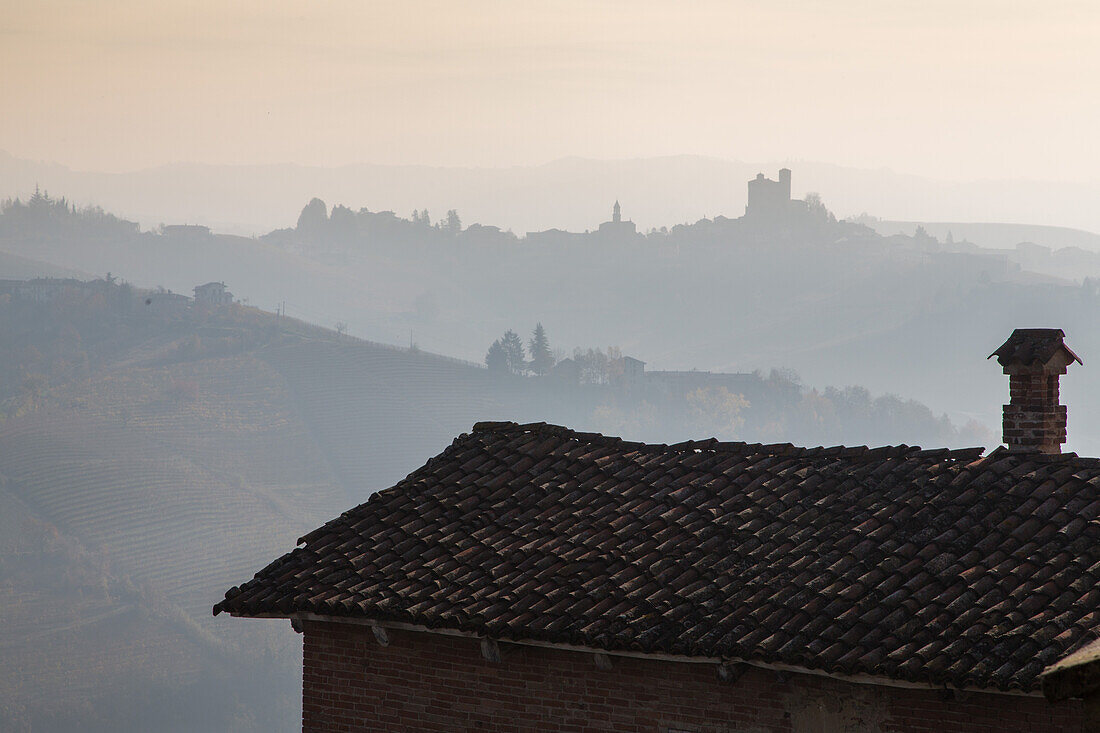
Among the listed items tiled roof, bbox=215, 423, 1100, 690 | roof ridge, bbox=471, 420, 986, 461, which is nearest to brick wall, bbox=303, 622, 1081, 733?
tiled roof, bbox=215, 423, 1100, 690

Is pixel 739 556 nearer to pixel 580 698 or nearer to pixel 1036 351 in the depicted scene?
pixel 580 698

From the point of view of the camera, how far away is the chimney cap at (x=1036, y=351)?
11078 millimetres

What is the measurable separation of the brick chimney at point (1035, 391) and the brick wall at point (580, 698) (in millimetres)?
3422

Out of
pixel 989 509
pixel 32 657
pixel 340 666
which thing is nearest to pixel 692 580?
pixel 989 509

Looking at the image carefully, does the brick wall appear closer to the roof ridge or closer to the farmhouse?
the farmhouse

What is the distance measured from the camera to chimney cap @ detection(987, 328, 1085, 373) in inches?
436

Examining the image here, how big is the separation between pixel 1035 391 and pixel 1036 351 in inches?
14.1

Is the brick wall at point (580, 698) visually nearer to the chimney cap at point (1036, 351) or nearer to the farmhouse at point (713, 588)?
the farmhouse at point (713, 588)

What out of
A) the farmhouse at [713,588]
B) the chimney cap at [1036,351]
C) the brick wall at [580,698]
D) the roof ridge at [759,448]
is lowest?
the brick wall at [580,698]

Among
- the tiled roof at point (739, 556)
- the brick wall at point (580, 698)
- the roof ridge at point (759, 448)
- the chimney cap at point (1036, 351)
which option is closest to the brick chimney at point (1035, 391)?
the chimney cap at point (1036, 351)

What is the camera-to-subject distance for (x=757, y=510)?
10.3m

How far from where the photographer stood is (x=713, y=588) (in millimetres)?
9367

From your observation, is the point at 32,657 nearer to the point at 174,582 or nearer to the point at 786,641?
the point at 174,582

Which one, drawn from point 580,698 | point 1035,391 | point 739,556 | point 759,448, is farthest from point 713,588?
point 1035,391
